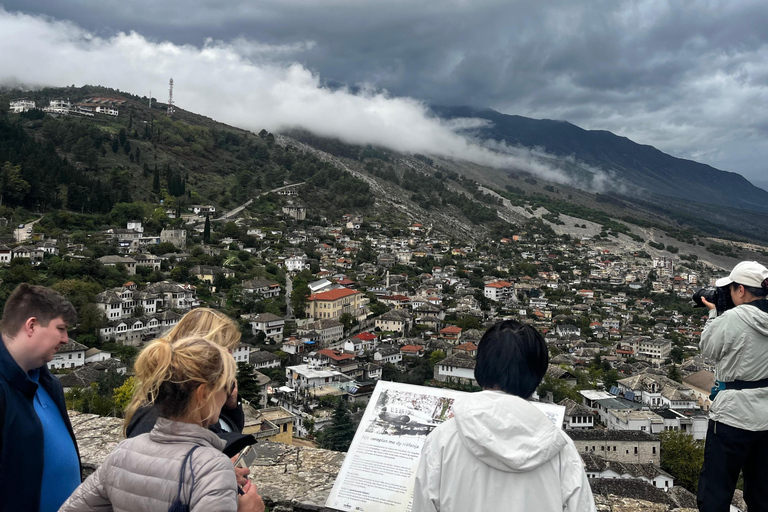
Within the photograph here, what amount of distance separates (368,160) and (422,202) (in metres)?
30.2

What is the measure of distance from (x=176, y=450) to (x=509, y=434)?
90 cm

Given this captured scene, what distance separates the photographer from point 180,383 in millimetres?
1449

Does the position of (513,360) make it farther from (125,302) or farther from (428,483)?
(125,302)

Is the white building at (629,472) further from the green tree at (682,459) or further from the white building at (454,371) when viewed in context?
the white building at (454,371)

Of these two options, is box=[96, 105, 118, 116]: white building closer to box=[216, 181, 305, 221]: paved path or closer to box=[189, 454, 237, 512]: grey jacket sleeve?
box=[216, 181, 305, 221]: paved path

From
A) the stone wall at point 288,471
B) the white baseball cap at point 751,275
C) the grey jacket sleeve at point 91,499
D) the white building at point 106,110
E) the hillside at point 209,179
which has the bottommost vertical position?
the stone wall at point 288,471

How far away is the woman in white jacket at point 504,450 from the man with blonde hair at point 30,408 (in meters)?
1.48

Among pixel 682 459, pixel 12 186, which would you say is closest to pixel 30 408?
pixel 682 459

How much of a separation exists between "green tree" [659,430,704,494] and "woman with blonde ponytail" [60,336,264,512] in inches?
578

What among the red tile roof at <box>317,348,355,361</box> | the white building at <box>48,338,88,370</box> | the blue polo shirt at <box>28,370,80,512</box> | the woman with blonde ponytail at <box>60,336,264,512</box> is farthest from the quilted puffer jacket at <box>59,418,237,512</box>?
the red tile roof at <box>317,348,355,361</box>

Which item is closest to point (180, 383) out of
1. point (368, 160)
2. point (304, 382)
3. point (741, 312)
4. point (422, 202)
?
point (741, 312)

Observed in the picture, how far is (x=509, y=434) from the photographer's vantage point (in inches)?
56.7

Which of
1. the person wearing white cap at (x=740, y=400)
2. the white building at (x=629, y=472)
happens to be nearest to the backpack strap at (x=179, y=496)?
the person wearing white cap at (x=740, y=400)

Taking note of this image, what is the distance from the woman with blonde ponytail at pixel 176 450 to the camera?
1.40 meters
